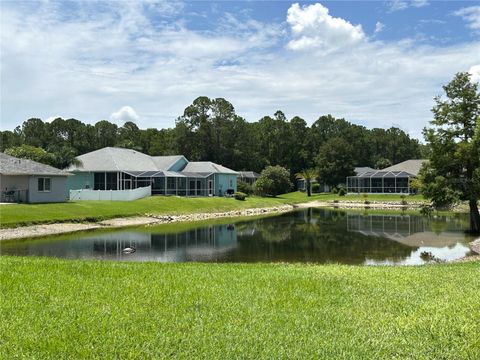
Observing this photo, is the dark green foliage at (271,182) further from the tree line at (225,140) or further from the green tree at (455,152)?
the green tree at (455,152)

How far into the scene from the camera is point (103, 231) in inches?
1201

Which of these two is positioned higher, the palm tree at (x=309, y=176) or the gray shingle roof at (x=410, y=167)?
the gray shingle roof at (x=410, y=167)

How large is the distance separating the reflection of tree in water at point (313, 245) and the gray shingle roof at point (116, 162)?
77.2 ft

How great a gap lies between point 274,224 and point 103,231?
44.9 ft

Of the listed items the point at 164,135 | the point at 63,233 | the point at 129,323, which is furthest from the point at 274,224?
the point at 164,135

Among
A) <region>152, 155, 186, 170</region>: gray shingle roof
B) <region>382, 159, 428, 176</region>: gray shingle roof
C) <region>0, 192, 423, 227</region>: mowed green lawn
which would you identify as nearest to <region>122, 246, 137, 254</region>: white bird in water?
<region>0, 192, 423, 227</region>: mowed green lawn

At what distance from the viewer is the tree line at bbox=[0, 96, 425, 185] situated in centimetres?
8188

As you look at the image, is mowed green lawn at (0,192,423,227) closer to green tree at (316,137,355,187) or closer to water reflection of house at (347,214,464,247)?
water reflection of house at (347,214,464,247)

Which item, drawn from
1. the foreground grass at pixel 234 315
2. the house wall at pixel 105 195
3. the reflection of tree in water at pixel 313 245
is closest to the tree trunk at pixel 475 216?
the reflection of tree in water at pixel 313 245

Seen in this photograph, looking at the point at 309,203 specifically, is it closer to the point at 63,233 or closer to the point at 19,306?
the point at 63,233

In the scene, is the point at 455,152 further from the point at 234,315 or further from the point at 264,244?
the point at 234,315

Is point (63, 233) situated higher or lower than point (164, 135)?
lower

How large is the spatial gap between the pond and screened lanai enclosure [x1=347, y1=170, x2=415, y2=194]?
38243 mm

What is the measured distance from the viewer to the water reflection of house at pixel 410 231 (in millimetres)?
27469
